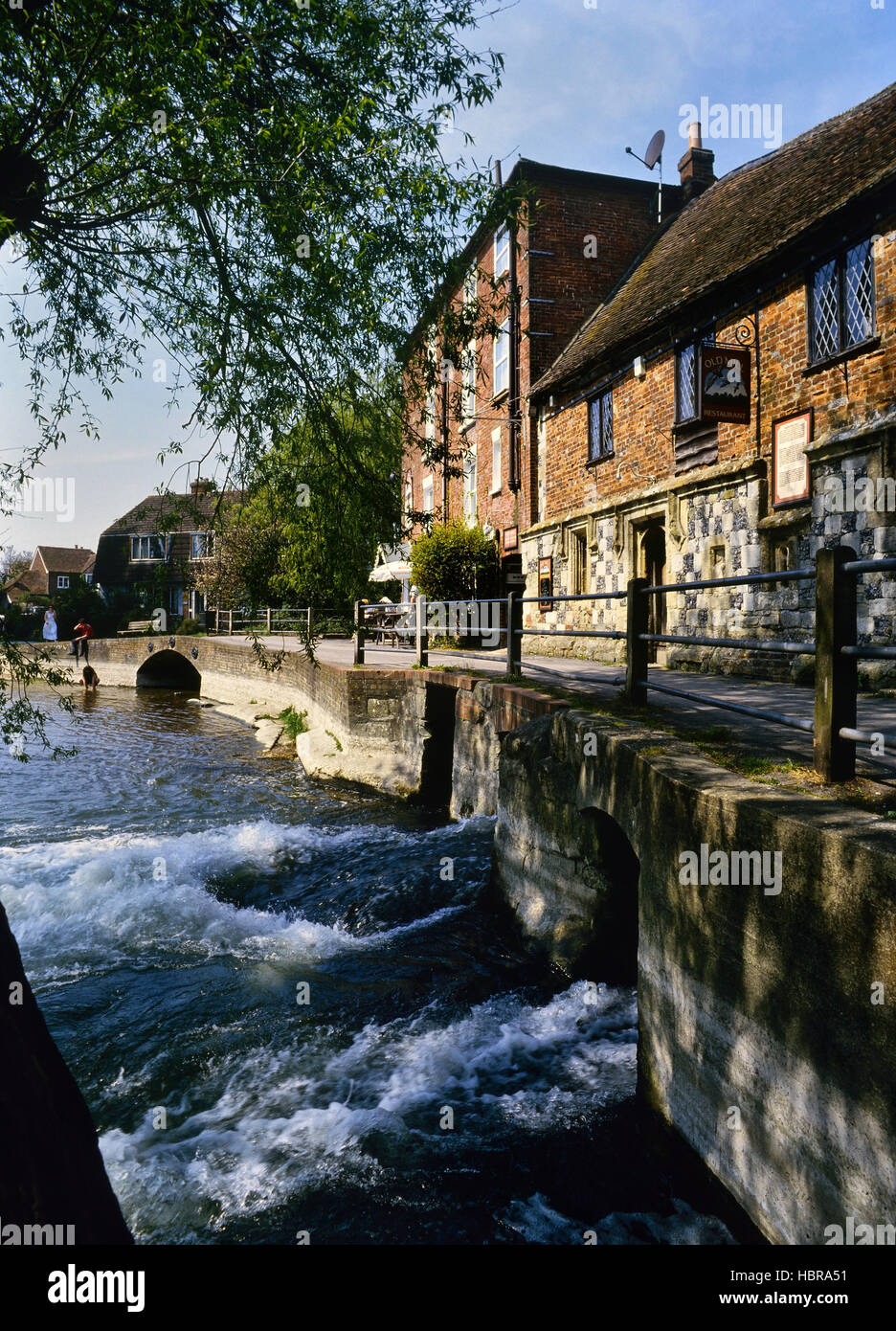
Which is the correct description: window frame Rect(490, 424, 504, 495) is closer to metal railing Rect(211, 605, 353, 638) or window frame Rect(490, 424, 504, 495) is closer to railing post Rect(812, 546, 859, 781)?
metal railing Rect(211, 605, 353, 638)

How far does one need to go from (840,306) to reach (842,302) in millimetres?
59

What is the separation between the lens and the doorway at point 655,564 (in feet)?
45.1

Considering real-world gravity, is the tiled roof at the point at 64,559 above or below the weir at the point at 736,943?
above

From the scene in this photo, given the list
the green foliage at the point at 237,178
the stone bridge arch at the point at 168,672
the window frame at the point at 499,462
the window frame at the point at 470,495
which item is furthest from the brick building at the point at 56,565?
the green foliage at the point at 237,178

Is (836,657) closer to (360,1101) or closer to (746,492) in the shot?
(360,1101)

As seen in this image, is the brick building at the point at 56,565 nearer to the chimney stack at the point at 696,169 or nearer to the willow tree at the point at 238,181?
the chimney stack at the point at 696,169

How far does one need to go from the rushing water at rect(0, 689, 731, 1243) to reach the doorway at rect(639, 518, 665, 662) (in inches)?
239

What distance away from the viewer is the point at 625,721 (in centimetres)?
554

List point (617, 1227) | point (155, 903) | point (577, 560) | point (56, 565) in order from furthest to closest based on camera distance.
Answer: point (56, 565) → point (577, 560) → point (155, 903) → point (617, 1227)

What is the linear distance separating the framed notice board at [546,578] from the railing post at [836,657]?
44.9 ft

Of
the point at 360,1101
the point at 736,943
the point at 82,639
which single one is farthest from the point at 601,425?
the point at 82,639

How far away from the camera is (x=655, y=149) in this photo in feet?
59.7

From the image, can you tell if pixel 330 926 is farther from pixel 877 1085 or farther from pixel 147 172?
pixel 147 172
